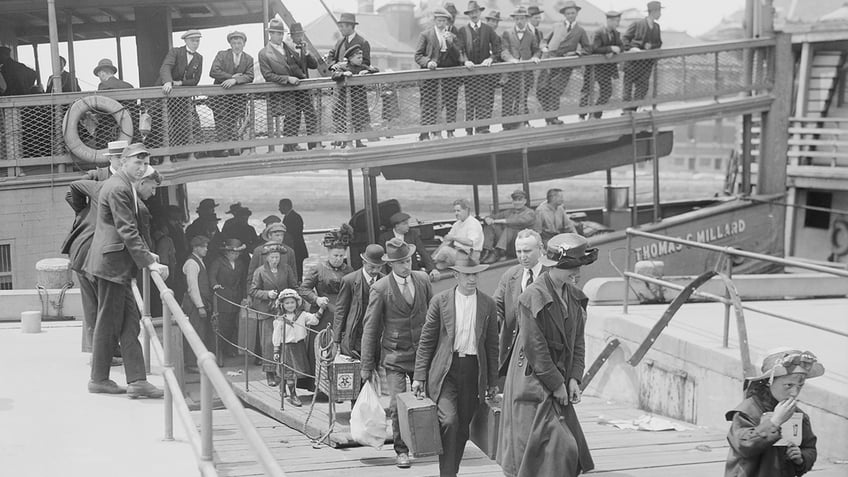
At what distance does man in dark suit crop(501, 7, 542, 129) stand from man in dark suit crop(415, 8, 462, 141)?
0.93 metres

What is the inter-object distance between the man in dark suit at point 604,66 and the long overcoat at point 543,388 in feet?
34.5

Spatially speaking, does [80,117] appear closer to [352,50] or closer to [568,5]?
[352,50]

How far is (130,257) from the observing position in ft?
22.4

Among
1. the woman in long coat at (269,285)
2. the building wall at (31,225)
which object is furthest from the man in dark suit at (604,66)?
the building wall at (31,225)

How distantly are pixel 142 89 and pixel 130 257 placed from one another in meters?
Result: 6.12

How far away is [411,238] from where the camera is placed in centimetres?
1366

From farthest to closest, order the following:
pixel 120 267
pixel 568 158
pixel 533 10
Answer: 1. pixel 568 158
2. pixel 533 10
3. pixel 120 267

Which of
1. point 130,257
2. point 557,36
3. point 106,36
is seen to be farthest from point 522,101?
point 130,257

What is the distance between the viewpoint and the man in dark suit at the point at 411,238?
42.1 feet

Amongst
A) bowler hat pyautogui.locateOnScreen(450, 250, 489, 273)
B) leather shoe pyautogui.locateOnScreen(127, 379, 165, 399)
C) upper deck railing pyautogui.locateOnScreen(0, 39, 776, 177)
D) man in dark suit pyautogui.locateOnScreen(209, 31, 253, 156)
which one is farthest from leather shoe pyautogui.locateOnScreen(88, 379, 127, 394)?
man in dark suit pyautogui.locateOnScreen(209, 31, 253, 156)

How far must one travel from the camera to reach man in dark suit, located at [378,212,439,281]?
42.1 ft

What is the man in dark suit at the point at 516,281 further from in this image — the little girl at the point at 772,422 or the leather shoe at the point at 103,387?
the leather shoe at the point at 103,387

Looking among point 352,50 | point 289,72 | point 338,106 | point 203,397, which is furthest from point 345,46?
point 203,397

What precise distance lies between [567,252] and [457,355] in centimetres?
148
